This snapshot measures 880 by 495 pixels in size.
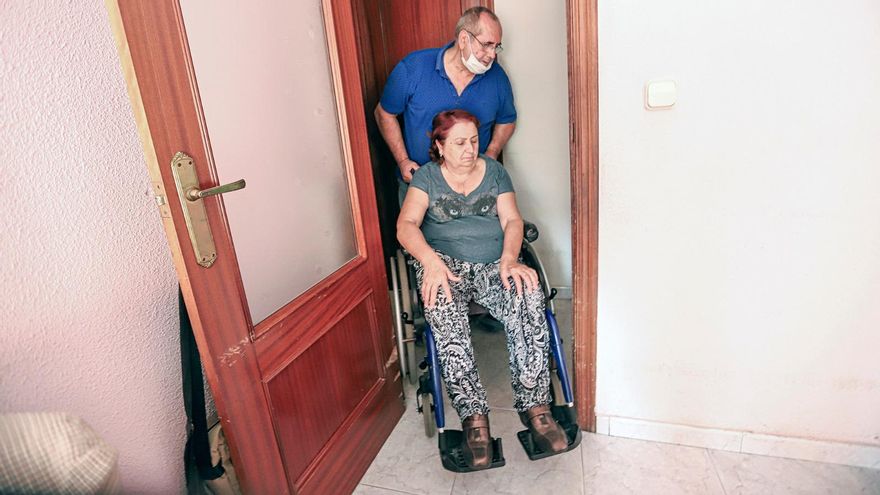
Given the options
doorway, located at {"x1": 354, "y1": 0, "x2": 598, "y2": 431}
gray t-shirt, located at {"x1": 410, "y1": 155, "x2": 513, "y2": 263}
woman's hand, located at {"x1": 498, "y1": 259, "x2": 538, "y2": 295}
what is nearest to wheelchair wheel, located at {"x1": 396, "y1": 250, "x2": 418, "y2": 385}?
gray t-shirt, located at {"x1": 410, "y1": 155, "x2": 513, "y2": 263}

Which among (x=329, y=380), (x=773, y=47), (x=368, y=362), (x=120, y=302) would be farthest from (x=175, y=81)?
(x=773, y=47)

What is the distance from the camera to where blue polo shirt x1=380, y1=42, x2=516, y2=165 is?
1.95 meters

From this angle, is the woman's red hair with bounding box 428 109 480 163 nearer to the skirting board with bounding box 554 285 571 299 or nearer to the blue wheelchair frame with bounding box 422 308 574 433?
the blue wheelchair frame with bounding box 422 308 574 433

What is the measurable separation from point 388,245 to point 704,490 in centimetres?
180

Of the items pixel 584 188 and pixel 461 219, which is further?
pixel 461 219

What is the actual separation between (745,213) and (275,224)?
136 centimetres

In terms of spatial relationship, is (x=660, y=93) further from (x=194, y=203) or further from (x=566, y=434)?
(x=194, y=203)

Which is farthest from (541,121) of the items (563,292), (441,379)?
(441,379)

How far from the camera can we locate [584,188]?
1354 millimetres

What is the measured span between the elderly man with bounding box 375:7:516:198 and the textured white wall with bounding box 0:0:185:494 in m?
1.15

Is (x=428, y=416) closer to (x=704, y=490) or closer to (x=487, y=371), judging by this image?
(x=487, y=371)

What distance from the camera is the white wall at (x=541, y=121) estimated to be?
7.71 ft

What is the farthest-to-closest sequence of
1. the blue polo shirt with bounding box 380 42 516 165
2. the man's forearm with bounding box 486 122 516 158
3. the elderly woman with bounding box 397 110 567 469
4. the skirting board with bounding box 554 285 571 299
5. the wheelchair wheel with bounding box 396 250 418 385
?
1. the skirting board with bounding box 554 285 571 299
2. the man's forearm with bounding box 486 122 516 158
3. the blue polo shirt with bounding box 380 42 516 165
4. the wheelchair wheel with bounding box 396 250 418 385
5. the elderly woman with bounding box 397 110 567 469

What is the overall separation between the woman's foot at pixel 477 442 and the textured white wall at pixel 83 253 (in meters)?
0.80
